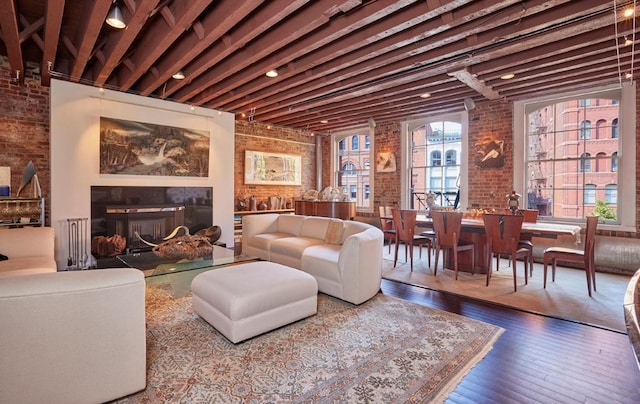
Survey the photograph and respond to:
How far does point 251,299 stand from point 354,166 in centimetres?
701

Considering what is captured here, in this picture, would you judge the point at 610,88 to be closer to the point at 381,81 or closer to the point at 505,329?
the point at 381,81

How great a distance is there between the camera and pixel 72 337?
165 centimetres

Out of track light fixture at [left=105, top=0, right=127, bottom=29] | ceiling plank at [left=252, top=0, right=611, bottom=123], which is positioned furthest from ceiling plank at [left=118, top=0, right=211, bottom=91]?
ceiling plank at [left=252, top=0, right=611, bottom=123]

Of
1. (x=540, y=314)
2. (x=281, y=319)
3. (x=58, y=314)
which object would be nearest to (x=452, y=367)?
(x=281, y=319)

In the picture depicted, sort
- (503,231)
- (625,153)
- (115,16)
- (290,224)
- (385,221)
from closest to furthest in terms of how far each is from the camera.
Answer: (115,16) < (503,231) < (625,153) < (290,224) < (385,221)

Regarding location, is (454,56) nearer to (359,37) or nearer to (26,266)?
(359,37)

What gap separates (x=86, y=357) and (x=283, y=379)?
1.12m

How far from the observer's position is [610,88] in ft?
16.8

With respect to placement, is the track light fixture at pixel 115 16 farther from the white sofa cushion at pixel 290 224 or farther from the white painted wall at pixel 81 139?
the white sofa cushion at pixel 290 224

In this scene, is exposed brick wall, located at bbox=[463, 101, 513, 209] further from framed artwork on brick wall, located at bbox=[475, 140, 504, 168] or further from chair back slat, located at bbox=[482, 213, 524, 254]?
chair back slat, located at bbox=[482, 213, 524, 254]

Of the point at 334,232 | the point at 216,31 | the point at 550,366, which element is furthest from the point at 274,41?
the point at 550,366

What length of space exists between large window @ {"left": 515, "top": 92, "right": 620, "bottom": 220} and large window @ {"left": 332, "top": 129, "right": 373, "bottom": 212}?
12.1 feet

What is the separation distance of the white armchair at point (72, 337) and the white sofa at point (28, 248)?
2.05 m

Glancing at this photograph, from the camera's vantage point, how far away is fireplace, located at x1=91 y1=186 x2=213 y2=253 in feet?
17.5
